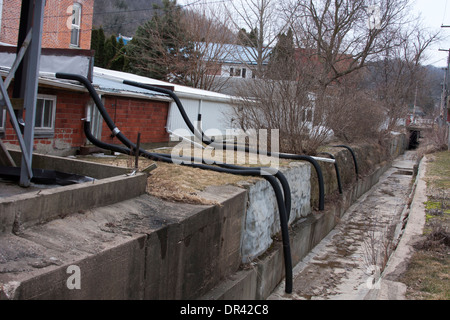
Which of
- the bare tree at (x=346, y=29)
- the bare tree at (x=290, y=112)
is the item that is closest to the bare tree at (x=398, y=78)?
the bare tree at (x=346, y=29)

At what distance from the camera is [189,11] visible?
86.8ft

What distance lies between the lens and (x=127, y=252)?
11.5ft

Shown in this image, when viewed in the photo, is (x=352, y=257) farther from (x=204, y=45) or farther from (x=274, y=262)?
(x=204, y=45)

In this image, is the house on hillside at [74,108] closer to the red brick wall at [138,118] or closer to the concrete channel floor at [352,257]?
the red brick wall at [138,118]

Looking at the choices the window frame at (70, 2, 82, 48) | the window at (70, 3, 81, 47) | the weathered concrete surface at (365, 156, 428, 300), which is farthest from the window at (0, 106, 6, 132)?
Result: the window at (70, 3, 81, 47)

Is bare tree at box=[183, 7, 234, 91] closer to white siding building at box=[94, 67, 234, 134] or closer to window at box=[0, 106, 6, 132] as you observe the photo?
white siding building at box=[94, 67, 234, 134]

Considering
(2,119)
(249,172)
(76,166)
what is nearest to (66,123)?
(2,119)

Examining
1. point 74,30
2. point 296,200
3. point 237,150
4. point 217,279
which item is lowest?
point 217,279

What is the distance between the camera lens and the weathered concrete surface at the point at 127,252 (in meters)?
2.86

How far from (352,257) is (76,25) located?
51.5 ft

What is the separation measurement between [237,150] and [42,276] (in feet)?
23.5
